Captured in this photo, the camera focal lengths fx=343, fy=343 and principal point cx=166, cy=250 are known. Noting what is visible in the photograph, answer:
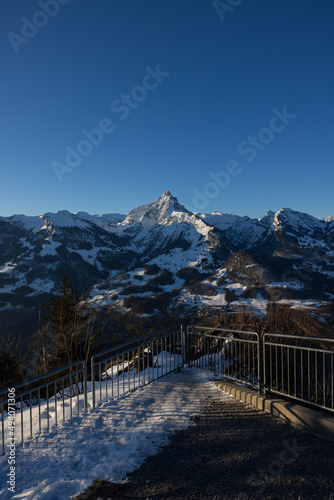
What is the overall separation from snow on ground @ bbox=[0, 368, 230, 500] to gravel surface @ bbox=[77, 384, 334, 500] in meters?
0.22

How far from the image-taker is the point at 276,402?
236 inches

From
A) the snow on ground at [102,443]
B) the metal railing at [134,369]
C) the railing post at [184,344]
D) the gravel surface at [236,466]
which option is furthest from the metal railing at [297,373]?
the metal railing at [134,369]

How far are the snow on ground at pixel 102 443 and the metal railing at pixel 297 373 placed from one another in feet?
4.74

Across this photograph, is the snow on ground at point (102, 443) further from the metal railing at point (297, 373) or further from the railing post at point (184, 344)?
the railing post at point (184, 344)

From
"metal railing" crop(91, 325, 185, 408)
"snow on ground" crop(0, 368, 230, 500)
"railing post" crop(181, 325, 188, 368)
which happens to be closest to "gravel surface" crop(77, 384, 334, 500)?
"snow on ground" crop(0, 368, 230, 500)

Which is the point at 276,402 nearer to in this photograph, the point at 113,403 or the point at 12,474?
the point at 113,403

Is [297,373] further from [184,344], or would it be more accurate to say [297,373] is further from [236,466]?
[236,466]

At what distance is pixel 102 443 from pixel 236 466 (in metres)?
2.01

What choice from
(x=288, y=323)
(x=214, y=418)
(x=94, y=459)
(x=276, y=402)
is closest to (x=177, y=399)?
(x=214, y=418)

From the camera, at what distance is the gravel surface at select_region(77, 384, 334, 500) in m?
3.87

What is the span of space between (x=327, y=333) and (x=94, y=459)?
351 inches

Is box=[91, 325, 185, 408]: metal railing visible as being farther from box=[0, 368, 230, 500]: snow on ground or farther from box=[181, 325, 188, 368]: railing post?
box=[0, 368, 230, 500]: snow on ground

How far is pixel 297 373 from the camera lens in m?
8.81

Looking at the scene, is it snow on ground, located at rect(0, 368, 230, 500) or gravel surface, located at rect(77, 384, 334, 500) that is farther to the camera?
snow on ground, located at rect(0, 368, 230, 500)
